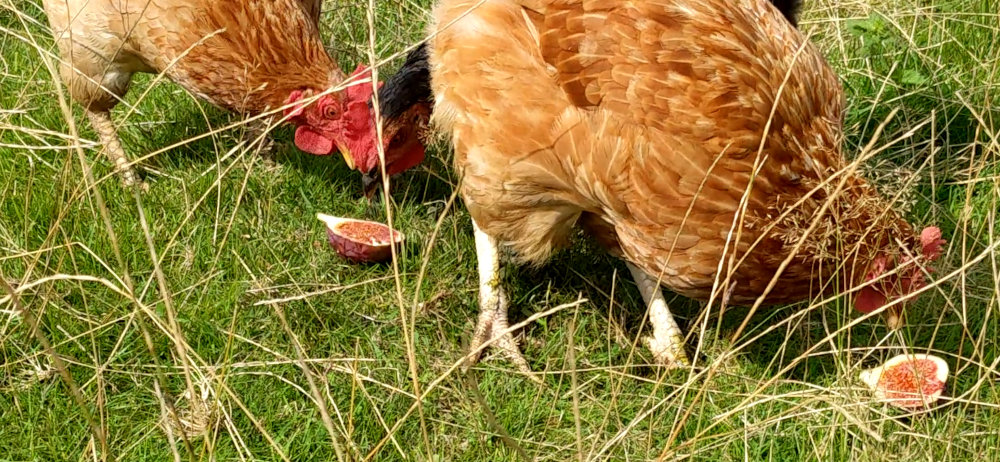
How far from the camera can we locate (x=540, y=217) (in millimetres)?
3215

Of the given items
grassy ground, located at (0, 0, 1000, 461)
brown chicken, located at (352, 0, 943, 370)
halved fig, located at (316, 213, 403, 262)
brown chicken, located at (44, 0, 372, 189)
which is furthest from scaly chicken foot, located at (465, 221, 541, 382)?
brown chicken, located at (44, 0, 372, 189)

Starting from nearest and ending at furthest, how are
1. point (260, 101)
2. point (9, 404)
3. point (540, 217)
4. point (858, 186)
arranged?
point (858, 186), point (9, 404), point (540, 217), point (260, 101)

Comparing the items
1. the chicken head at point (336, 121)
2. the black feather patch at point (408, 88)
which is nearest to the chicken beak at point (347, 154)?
the chicken head at point (336, 121)

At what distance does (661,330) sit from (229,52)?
6.27 feet

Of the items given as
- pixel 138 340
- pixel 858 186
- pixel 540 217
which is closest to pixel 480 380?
pixel 540 217

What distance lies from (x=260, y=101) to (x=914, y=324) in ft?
8.22

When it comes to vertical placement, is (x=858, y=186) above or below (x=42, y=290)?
above

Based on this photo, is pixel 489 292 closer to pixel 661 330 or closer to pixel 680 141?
pixel 661 330

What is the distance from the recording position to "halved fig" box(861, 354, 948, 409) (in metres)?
2.86

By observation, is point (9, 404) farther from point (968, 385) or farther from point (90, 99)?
point (968, 385)

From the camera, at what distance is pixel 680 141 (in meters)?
2.76

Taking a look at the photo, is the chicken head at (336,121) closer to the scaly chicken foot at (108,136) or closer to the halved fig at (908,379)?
the scaly chicken foot at (108,136)

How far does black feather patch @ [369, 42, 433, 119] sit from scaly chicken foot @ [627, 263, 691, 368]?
102 centimetres

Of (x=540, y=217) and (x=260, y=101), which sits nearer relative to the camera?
(x=540, y=217)
